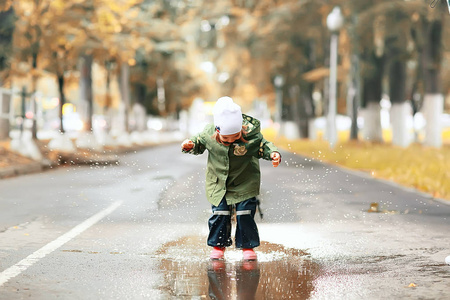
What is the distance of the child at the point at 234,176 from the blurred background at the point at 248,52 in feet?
55.2

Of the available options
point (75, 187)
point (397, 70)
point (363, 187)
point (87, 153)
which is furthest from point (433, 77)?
point (75, 187)

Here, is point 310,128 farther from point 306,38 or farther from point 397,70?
point 397,70

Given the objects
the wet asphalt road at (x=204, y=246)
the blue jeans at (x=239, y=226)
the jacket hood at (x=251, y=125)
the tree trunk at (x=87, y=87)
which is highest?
the tree trunk at (x=87, y=87)

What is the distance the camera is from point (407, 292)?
6129 mm

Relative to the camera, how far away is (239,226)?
7719mm

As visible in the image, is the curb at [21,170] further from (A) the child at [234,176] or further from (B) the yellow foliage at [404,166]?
(A) the child at [234,176]

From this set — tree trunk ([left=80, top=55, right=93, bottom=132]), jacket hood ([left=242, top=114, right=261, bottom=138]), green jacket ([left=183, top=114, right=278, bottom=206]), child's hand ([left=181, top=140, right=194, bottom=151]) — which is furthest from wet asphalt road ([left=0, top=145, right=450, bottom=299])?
tree trunk ([left=80, top=55, right=93, bottom=132])

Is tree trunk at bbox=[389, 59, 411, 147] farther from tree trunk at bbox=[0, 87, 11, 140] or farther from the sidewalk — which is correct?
tree trunk at bbox=[0, 87, 11, 140]

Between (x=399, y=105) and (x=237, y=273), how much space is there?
103 feet

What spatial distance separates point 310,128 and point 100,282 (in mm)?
44078

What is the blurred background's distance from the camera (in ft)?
89.1

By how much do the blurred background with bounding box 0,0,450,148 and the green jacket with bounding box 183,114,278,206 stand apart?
16811 millimetres

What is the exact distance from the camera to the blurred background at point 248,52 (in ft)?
89.1

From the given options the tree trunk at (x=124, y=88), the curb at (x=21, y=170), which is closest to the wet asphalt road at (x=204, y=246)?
the curb at (x=21, y=170)
